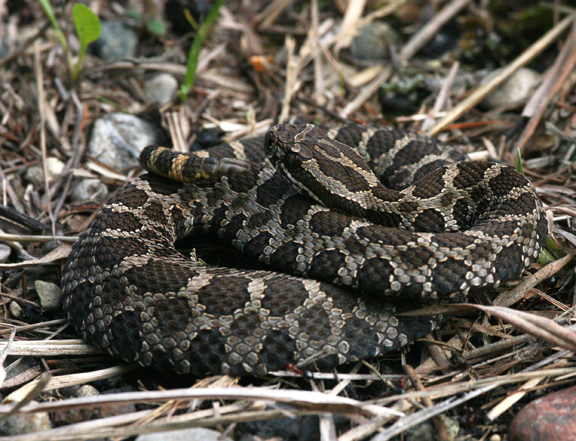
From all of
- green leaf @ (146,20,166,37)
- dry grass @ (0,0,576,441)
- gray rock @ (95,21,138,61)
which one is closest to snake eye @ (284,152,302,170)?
dry grass @ (0,0,576,441)

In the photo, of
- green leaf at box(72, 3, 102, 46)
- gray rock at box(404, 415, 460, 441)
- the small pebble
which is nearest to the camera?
the small pebble

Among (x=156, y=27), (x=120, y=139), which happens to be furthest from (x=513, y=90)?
(x=120, y=139)

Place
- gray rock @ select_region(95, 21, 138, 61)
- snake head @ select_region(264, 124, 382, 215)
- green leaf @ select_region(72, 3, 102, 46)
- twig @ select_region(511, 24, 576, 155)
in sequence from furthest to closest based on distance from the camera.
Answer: gray rock @ select_region(95, 21, 138, 61)
twig @ select_region(511, 24, 576, 155)
green leaf @ select_region(72, 3, 102, 46)
snake head @ select_region(264, 124, 382, 215)

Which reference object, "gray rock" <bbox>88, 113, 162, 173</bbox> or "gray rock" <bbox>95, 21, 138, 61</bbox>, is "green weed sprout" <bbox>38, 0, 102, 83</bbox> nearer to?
"gray rock" <bbox>88, 113, 162, 173</bbox>

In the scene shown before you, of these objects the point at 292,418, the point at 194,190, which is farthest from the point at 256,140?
the point at 292,418

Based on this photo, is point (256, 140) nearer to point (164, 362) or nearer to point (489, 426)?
point (164, 362)

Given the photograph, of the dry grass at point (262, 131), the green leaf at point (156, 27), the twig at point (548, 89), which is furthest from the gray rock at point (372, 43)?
the green leaf at point (156, 27)
